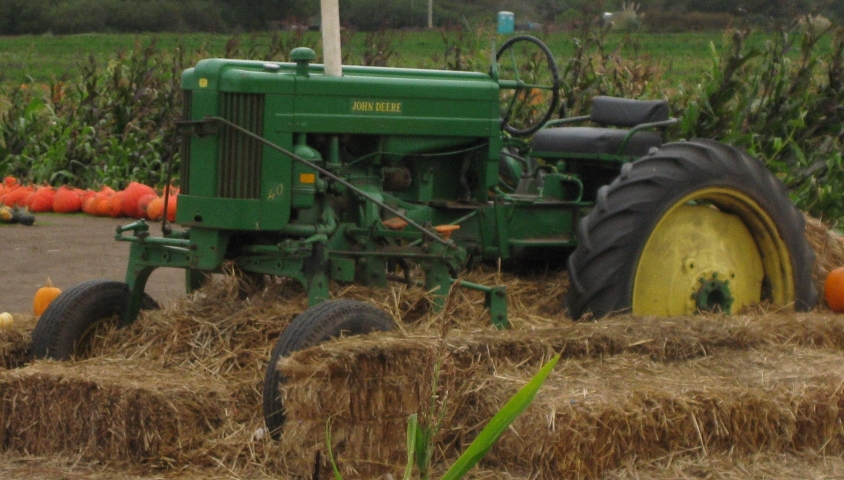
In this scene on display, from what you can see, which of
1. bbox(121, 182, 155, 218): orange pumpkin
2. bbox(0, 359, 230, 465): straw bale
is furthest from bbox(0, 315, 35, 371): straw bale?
bbox(121, 182, 155, 218): orange pumpkin

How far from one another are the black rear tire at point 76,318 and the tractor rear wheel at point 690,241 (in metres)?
2.07

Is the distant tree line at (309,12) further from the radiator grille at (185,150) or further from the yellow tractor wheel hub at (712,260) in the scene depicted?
the radiator grille at (185,150)

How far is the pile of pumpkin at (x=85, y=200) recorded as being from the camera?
41.3 feet

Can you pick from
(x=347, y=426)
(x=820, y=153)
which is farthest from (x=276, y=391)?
(x=820, y=153)

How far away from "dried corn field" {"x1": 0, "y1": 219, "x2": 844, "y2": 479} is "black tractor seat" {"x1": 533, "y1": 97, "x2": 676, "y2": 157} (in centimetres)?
143

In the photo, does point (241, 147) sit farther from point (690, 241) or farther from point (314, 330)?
point (690, 241)

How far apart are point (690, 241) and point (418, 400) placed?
221cm

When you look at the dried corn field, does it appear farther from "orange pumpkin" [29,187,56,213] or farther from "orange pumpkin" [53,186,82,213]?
"orange pumpkin" [29,187,56,213]

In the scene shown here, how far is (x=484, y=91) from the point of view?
6246 millimetres

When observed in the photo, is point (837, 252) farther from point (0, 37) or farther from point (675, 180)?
point (0, 37)

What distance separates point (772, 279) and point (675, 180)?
0.88m

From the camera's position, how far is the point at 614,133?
6.71 meters

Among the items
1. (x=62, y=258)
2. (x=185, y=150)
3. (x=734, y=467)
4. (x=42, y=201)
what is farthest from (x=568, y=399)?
(x=42, y=201)

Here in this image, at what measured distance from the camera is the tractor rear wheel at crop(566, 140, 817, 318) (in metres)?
5.73
